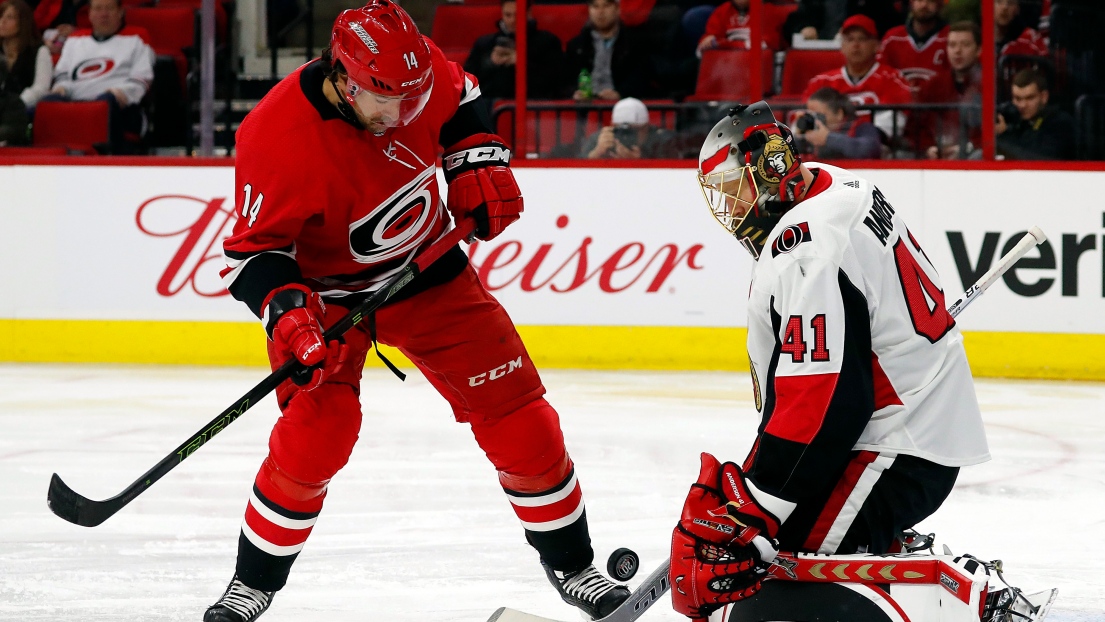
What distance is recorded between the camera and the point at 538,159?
5578 mm

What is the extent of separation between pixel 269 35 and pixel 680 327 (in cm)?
229

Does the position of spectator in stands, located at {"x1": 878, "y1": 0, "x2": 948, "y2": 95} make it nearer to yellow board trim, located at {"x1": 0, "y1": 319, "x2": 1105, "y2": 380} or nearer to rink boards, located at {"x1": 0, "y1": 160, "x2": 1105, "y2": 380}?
rink boards, located at {"x1": 0, "y1": 160, "x2": 1105, "y2": 380}

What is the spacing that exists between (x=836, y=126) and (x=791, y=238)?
3821 millimetres

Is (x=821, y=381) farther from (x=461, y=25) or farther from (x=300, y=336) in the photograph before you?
(x=461, y=25)

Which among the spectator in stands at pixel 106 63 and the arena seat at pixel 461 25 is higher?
the arena seat at pixel 461 25

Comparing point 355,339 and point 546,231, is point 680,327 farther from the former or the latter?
point 355,339

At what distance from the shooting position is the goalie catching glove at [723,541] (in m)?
1.76

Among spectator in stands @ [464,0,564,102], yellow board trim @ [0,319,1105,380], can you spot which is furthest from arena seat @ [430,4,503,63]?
yellow board trim @ [0,319,1105,380]

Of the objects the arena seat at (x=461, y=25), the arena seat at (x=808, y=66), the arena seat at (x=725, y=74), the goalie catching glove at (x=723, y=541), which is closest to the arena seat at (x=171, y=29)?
the arena seat at (x=461, y=25)

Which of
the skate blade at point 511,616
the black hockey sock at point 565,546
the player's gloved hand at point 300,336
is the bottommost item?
the skate blade at point 511,616

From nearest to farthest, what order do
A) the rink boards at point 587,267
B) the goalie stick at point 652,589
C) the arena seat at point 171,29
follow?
the goalie stick at point 652,589 → the rink boards at point 587,267 → the arena seat at point 171,29

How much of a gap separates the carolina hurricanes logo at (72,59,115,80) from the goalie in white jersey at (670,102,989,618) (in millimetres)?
4855

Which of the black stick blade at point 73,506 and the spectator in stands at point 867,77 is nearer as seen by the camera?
the black stick blade at point 73,506

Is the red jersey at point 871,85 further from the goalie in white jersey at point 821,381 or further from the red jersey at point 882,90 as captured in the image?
the goalie in white jersey at point 821,381
